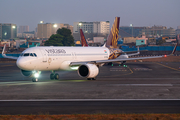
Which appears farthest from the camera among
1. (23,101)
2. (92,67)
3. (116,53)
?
(116,53)

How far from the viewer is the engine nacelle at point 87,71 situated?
35.1 metres

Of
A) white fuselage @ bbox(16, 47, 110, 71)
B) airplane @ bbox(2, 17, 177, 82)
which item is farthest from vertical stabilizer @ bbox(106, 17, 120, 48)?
airplane @ bbox(2, 17, 177, 82)

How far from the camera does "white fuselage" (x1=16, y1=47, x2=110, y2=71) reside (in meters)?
32.9

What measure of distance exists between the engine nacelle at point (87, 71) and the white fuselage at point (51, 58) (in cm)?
268

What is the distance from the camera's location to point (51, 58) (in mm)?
35469

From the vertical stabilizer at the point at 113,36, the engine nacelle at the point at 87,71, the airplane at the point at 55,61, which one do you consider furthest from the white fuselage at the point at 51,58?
the vertical stabilizer at the point at 113,36

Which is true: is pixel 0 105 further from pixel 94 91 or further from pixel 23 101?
pixel 94 91

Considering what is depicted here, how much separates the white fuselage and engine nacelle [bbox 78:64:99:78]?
2682mm

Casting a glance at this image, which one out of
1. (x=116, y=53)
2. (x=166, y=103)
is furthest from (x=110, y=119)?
(x=116, y=53)

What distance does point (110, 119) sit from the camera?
14.7 metres

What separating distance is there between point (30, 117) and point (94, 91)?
11.3 meters

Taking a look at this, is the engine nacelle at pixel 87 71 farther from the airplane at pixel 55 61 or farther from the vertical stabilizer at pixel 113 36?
the vertical stabilizer at pixel 113 36

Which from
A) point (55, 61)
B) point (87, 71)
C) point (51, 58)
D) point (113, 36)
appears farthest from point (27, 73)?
point (113, 36)

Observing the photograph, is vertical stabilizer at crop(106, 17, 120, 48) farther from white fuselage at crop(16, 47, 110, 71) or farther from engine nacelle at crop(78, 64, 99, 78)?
engine nacelle at crop(78, 64, 99, 78)
